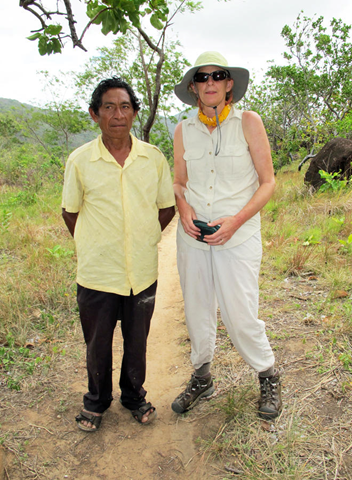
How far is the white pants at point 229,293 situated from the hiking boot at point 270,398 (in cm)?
13

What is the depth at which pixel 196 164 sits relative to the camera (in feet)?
6.87

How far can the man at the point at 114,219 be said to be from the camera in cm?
193

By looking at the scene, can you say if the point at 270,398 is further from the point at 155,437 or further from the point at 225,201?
the point at 225,201

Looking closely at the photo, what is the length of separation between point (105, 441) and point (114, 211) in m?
1.40

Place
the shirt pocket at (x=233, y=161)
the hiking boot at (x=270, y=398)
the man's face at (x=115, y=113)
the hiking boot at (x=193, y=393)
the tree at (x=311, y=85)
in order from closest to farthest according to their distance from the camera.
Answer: the man's face at (x=115, y=113), the shirt pocket at (x=233, y=161), the hiking boot at (x=270, y=398), the hiking boot at (x=193, y=393), the tree at (x=311, y=85)

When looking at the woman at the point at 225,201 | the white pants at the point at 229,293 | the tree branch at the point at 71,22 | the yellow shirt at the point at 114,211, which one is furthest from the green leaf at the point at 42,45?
the white pants at the point at 229,293

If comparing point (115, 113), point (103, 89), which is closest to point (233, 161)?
point (115, 113)

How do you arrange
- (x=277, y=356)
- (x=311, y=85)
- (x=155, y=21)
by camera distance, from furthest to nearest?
(x=311, y=85) → (x=277, y=356) → (x=155, y=21)

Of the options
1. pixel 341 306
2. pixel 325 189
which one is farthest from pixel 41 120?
pixel 341 306

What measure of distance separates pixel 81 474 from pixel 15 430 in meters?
0.53

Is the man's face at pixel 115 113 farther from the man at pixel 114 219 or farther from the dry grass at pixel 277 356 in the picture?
the dry grass at pixel 277 356

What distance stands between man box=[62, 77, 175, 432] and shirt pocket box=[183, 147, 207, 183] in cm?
14

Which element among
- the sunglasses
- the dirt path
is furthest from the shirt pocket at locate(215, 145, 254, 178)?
the dirt path

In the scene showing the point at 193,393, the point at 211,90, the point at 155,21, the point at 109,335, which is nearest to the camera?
the point at 211,90
